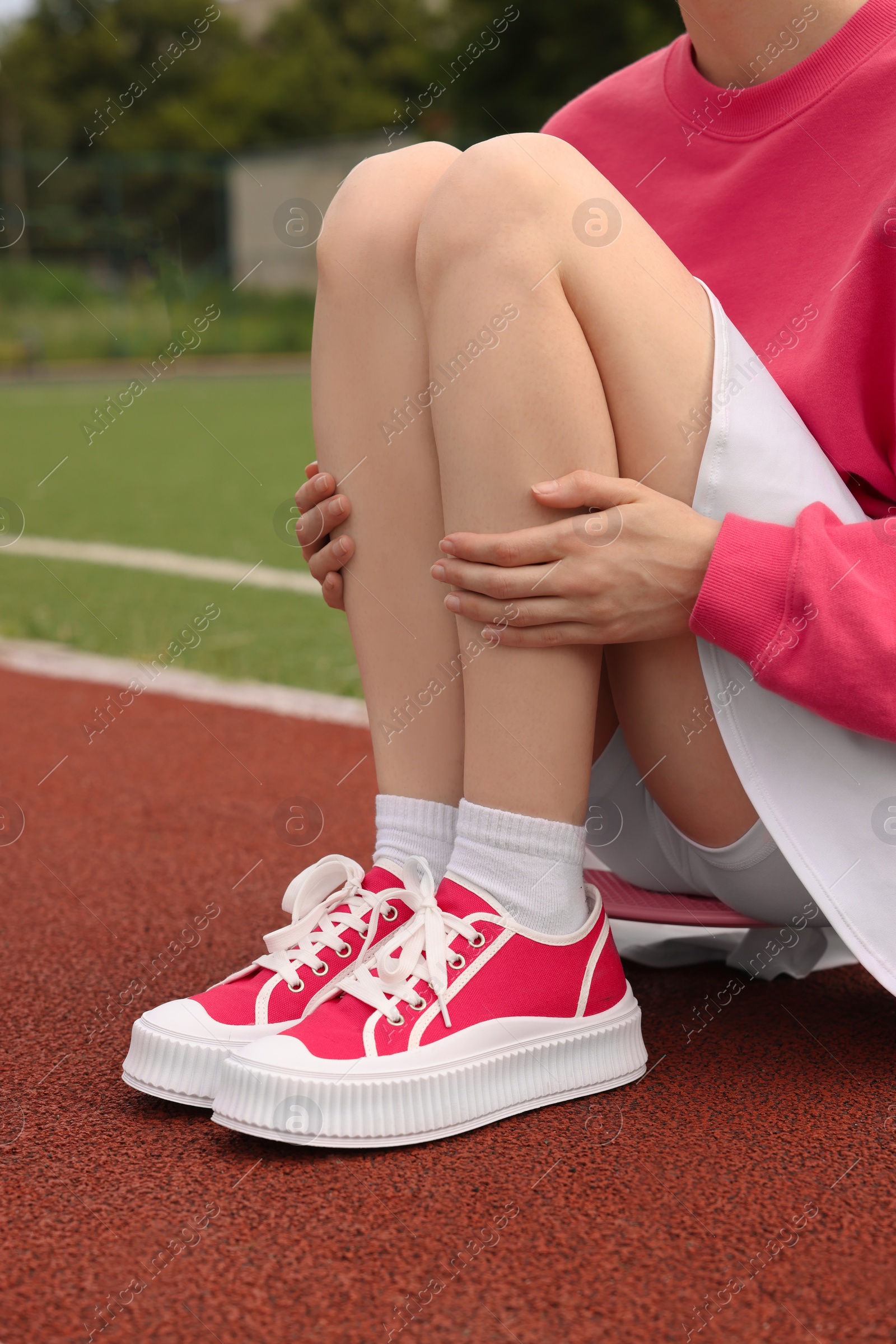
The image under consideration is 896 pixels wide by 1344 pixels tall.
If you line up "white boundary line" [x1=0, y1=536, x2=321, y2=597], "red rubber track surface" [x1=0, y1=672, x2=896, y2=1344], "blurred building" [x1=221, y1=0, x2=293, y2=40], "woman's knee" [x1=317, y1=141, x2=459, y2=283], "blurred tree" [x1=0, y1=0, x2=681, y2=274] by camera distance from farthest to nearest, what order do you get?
"blurred building" [x1=221, y1=0, x2=293, y2=40] → "blurred tree" [x1=0, y1=0, x2=681, y2=274] → "white boundary line" [x1=0, y1=536, x2=321, y2=597] → "woman's knee" [x1=317, y1=141, x2=459, y2=283] → "red rubber track surface" [x1=0, y1=672, x2=896, y2=1344]

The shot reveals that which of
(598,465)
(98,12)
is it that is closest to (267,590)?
(598,465)

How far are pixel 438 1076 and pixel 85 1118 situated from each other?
0.35 metres

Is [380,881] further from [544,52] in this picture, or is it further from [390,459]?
[544,52]

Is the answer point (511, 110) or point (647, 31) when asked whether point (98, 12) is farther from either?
point (647, 31)

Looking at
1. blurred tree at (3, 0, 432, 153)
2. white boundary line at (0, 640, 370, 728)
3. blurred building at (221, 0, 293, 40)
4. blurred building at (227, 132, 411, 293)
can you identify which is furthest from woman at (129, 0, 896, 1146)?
blurred building at (221, 0, 293, 40)

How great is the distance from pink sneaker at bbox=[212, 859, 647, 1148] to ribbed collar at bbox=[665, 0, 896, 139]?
880 mm

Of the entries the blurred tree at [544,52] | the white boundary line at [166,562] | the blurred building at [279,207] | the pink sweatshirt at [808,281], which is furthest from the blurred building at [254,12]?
the pink sweatshirt at [808,281]

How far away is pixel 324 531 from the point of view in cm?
144

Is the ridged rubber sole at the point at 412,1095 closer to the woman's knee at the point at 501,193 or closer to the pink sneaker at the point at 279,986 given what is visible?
the pink sneaker at the point at 279,986

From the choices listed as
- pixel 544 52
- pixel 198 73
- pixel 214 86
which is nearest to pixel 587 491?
pixel 544 52

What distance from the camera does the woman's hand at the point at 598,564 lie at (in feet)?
3.79

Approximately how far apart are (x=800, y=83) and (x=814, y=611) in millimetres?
640

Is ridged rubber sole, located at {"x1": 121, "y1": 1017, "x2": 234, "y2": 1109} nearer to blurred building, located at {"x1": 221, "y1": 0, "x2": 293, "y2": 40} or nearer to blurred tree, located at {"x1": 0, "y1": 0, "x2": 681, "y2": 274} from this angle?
blurred tree, located at {"x1": 0, "y1": 0, "x2": 681, "y2": 274}

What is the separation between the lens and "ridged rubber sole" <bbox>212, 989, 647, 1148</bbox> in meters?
1.09
